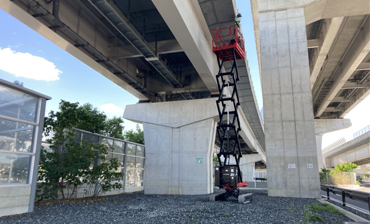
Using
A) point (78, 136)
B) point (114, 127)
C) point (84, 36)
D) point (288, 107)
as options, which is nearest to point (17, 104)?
point (78, 136)

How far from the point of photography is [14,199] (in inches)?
306

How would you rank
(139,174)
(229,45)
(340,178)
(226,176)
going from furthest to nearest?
1. (340,178)
2. (139,174)
3. (229,45)
4. (226,176)

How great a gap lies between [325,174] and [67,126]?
28.9 meters

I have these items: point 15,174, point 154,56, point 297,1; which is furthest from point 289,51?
point 15,174

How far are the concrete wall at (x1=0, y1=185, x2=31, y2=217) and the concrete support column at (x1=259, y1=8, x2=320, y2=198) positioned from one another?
11.3m

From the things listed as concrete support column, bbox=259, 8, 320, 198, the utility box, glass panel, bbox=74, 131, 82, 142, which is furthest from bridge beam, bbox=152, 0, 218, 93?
glass panel, bbox=74, 131, 82, 142

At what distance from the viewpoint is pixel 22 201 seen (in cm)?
801

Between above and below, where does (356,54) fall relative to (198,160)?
above

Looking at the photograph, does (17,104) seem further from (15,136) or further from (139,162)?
(139,162)

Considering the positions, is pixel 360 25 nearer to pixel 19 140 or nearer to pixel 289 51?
pixel 289 51

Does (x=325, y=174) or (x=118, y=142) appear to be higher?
(x=118, y=142)

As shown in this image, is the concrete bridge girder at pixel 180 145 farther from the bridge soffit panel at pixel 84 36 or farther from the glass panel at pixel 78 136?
the glass panel at pixel 78 136

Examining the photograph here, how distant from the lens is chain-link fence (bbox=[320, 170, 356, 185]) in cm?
2816

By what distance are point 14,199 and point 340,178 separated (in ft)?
98.6
